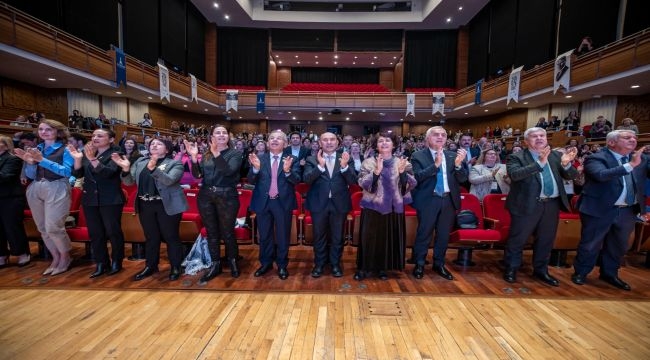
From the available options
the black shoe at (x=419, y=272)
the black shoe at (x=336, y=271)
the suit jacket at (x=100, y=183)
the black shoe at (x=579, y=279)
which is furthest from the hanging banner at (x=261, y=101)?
the black shoe at (x=579, y=279)

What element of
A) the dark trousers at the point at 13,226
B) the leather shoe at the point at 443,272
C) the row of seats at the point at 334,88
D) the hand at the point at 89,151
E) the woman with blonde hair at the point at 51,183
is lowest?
the leather shoe at the point at 443,272

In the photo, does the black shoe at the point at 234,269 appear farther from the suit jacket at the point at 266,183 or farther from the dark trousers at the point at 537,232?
the dark trousers at the point at 537,232

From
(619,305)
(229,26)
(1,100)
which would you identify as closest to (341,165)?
(619,305)

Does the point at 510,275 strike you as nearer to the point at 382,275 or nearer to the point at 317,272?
the point at 382,275

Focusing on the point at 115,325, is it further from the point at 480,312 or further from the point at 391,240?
the point at 480,312

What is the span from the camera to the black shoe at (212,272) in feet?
Result: 9.32

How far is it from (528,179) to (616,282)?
126 cm

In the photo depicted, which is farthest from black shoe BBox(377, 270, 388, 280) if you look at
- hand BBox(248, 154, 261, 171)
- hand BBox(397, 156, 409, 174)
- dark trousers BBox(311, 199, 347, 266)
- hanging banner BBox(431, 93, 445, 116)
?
hanging banner BBox(431, 93, 445, 116)

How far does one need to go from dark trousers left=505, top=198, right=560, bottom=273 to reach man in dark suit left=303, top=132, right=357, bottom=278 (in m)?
1.51

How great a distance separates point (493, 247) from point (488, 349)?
1593 mm

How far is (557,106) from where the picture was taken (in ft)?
38.5

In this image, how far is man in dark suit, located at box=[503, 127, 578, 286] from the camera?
2.70 metres

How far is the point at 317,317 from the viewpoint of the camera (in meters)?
2.28

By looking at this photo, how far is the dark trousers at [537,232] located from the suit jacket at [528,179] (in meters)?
0.07
